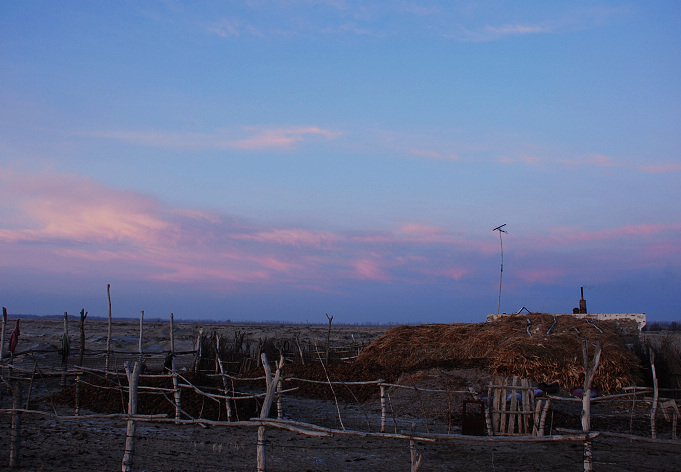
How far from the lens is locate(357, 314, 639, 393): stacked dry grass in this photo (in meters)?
13.3

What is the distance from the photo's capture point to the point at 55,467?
752 cm

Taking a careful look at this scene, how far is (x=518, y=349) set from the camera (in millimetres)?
13906

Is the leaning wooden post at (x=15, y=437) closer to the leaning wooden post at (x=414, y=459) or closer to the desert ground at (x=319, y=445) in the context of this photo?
the desert ground at (x=319, y=445)

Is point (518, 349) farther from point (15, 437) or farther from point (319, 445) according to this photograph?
point (15, 437)

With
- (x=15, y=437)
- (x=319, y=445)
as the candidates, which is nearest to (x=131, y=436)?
(x=15, y=437)

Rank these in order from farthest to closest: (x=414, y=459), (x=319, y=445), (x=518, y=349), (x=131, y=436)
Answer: (x=518, y=349) → (x=319, y=445) → (x=131, y=436) → (x=414, y=459)

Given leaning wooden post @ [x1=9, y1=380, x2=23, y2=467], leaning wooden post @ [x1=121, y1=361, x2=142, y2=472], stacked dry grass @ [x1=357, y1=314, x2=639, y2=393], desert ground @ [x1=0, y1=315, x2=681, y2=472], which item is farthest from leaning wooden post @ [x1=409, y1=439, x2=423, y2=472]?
stacked dry grass @ [x1=357, y1=314, x2=639, y2=393]

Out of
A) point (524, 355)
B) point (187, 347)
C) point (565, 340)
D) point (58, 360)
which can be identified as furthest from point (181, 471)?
point (187, 347)

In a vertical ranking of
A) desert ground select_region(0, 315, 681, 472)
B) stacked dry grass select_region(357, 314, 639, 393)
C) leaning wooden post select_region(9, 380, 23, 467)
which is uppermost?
stacked dry grass select_region(357, 314, 639, 393)

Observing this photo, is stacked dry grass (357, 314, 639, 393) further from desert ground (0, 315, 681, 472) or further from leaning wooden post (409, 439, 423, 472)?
leaning wooden post (409, 439, 423, 472)

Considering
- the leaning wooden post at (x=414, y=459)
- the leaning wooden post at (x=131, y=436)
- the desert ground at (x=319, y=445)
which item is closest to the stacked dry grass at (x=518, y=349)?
the desert ground at (x=319, y=445)

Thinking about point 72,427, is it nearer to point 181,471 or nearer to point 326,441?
point 181,471

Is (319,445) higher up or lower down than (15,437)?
lower down

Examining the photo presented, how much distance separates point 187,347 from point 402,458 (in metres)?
27.9
